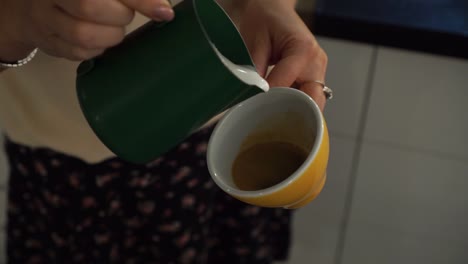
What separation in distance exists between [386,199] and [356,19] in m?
0.39

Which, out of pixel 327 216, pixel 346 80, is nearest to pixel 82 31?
pixel 346 80

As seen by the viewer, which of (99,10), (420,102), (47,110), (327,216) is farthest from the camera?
(327,216)

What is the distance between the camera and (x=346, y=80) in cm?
98

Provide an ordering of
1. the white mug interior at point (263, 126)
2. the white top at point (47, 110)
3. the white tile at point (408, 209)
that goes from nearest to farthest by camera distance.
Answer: the white mug interior at point (263, 126), the white top at point (47, 110), the white tile at point (408, 209)

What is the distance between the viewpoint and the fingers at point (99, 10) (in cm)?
41

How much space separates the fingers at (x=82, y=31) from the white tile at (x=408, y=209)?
0.71 meters

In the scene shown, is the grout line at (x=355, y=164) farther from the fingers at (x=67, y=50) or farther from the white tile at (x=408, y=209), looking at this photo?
the fingers at (x=67, y=50)

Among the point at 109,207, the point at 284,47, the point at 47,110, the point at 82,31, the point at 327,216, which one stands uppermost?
the point at 82,31

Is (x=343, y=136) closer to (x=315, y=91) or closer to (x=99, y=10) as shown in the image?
(x=315, y=91)

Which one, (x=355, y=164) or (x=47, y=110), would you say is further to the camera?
(x=355, y=164)

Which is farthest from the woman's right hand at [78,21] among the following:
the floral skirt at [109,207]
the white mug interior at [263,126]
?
the floral skirt at [109,207]

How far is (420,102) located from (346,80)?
0.12 metres

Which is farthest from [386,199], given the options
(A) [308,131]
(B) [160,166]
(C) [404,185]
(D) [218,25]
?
(D) [218,25]

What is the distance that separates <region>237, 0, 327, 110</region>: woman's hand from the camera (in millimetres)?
592
